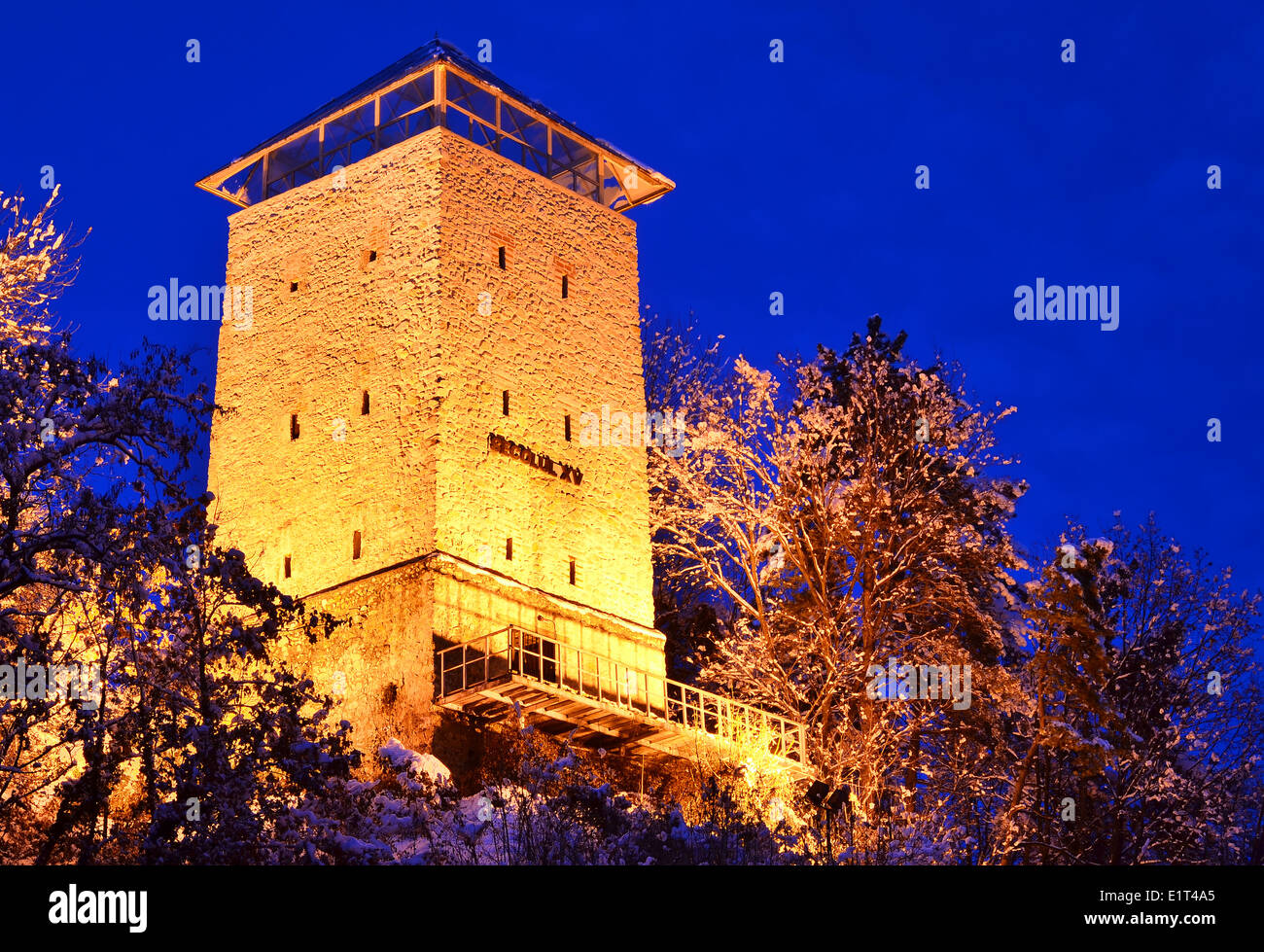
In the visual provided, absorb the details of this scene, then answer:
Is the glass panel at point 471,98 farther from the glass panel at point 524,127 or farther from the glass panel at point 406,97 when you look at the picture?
the glass panel at point 406,97

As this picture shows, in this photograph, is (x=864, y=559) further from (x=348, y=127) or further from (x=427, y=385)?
(x=348, y=127)

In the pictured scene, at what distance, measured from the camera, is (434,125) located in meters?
34.1

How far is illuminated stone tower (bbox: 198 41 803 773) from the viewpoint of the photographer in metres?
30.2

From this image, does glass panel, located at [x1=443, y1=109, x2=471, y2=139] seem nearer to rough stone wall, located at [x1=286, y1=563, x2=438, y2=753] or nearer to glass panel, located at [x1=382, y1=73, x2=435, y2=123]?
glass panel, located at [x1=382, y1=73, x2=435, y2=123]

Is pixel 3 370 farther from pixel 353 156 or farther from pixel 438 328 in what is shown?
pixel 353 156

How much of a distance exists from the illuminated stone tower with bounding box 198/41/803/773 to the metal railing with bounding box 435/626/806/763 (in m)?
0.08

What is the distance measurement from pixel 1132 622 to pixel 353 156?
2005 cm

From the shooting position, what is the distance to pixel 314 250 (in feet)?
114

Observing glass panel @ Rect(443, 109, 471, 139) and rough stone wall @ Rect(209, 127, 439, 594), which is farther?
glass panel @ Rect(443, 109, 471, 139)

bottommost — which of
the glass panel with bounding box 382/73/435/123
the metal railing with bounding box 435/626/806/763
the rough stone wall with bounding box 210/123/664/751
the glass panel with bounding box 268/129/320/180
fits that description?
the metal railing with bounding box 435/626/806/763

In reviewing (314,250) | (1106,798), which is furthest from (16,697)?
(1106,798)

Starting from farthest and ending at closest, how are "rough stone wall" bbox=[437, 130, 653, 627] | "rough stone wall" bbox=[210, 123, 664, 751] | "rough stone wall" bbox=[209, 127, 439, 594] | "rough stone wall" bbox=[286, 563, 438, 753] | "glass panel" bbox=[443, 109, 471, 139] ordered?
"glass panel" bbox=[443, 109, 471, 139] → "rough stone wall" bbox=[437, 130, 653, 627] → "rough stone wall" bbox=[209, 127, 439, 594] → "rough stone wall" bbox=[210, 123, 664, 751] → "rough stone wall" bbox=[286, 563, 438, 753]

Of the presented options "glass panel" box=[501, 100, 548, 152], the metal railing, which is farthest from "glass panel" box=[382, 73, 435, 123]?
the metal railing

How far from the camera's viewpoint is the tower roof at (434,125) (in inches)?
1371
